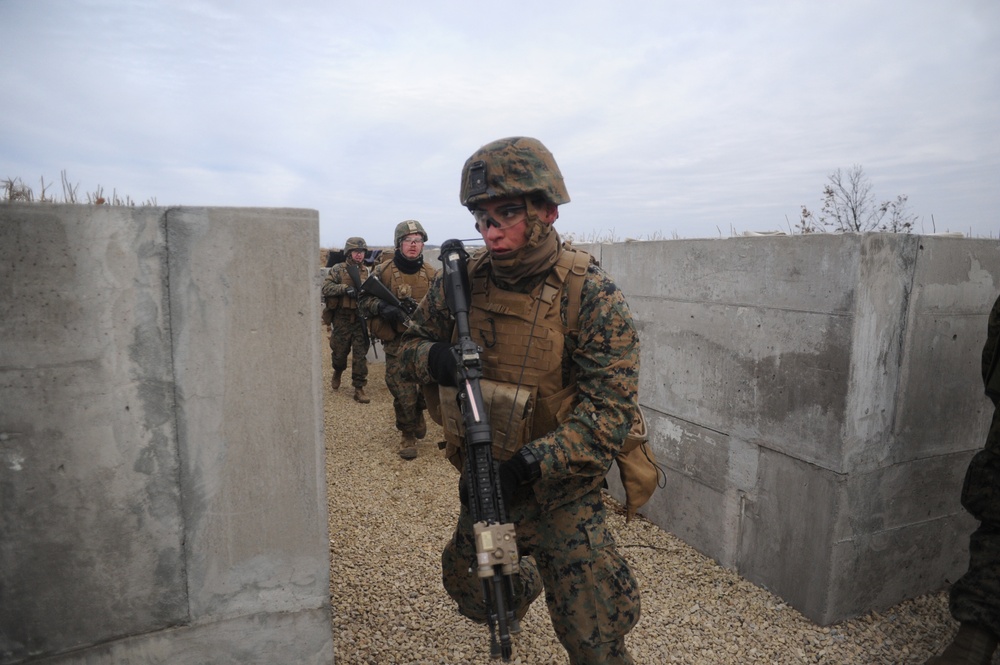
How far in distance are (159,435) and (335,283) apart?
6106 millimetres

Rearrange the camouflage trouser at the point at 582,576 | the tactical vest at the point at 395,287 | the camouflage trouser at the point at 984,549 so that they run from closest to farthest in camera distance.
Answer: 1. the camouflage trouser at the point at 582,576
2. the camouflage trouser at the point at 984,549
3. the tactical vest at the point at 395,287

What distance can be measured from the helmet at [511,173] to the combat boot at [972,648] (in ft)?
8.29

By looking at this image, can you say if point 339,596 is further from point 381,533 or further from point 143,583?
point 143,583

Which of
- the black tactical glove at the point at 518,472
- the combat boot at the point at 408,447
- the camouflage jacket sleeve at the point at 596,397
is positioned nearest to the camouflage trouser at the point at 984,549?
the camouflage jacket sleeve at the point at 596,397

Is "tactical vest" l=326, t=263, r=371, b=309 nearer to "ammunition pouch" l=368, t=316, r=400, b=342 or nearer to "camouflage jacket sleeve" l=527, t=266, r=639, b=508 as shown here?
"ammunition pouch" l=368, t=316, r=400, b=342

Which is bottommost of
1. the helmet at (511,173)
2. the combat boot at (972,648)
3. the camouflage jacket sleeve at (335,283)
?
the combat boot at (972,648)

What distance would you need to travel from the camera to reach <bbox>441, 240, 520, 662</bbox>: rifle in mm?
1920

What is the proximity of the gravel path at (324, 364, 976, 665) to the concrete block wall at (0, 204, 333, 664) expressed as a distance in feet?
2.80

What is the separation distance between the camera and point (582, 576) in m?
2.22

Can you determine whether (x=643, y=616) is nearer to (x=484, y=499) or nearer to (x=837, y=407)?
(x=837, y=407)

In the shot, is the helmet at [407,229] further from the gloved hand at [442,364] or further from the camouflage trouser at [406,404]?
the gloved hand at [442,364]

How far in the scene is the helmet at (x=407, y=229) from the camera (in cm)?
626

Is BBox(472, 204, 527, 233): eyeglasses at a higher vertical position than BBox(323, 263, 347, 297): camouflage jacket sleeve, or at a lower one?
higher

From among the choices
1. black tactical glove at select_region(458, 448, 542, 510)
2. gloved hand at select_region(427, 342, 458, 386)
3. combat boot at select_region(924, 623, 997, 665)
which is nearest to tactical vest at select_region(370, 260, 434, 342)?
A: gloved hand at select_region(427, 342, 458, 386)
